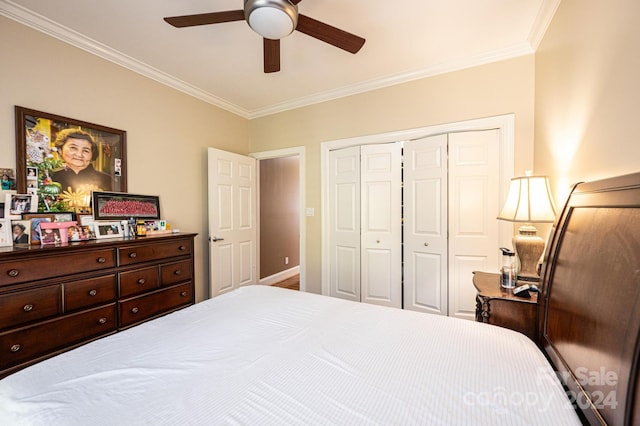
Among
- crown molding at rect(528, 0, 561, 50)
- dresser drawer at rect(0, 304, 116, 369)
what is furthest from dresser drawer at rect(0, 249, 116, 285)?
Answer: crown molding at rect(528, 0, 561, 50)

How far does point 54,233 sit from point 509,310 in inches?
123

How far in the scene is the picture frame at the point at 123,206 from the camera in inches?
88.9

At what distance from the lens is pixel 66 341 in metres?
1.74

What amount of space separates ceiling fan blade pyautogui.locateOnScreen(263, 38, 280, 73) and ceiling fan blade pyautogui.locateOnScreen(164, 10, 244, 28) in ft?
0.77

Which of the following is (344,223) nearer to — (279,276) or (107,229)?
(279,276)

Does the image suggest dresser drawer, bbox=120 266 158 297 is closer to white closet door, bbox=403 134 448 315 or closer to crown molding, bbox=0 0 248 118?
crown molding, bbox=0 0 248 118

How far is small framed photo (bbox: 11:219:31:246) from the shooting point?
1.79 m

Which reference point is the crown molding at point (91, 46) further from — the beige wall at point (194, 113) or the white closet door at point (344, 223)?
the white closet door at point (344, 223)

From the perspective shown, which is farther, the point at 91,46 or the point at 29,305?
the point at 91,46

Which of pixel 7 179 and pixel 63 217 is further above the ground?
pixel 7 179

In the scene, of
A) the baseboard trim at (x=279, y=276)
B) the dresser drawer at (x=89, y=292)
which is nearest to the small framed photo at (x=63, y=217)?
the dresser drawer at (x=89, y=292)

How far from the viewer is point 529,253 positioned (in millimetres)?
1743

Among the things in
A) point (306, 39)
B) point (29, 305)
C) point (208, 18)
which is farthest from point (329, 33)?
point (29, 305)

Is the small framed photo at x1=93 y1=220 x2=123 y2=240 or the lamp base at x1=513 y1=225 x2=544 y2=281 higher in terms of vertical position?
the small framed photo at x1=93 y1=220 x2=123 y2=240
